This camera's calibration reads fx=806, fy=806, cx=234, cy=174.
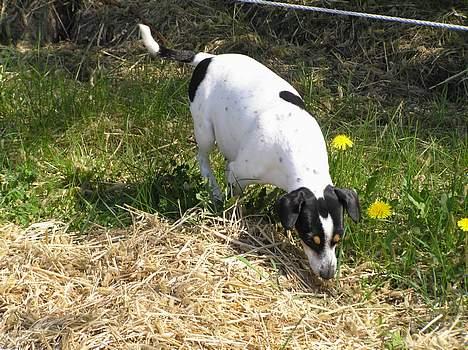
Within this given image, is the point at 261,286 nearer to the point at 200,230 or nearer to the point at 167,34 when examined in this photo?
the point at 200,230

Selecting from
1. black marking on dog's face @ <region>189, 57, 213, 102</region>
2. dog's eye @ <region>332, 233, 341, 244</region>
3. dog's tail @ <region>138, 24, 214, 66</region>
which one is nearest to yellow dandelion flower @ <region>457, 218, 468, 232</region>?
dog's eye @ <region>332, 233, 341, 244</region>

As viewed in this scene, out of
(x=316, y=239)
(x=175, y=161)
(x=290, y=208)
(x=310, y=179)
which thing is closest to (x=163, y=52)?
(x=175, y=161)

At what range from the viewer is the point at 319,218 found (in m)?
3.88

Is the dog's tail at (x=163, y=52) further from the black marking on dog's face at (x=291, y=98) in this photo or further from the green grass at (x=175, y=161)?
the black marking on dog's face at (x=291, y=98)

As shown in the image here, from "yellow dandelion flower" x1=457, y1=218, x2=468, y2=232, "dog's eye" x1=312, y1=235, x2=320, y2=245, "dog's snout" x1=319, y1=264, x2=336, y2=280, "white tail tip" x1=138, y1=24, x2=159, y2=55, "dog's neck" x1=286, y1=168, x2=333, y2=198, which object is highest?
"white tail tip" x1=138, y1=24, x2=159, y2=55

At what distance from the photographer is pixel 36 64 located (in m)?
6.66

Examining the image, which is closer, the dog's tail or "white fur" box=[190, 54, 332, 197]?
"white fur" box=[190, 54, 332, 197]

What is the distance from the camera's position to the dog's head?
387 centimetres

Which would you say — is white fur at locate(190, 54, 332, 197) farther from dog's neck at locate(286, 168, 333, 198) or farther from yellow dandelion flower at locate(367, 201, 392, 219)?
yellow dandelion flower at locate(367, 201, 392, 219)

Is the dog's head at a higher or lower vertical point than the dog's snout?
higher

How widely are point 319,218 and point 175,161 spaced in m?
1.41

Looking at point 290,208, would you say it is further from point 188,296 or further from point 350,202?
point 188,296

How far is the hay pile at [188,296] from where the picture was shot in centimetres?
355

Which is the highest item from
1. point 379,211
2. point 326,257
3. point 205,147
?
point 379,211
